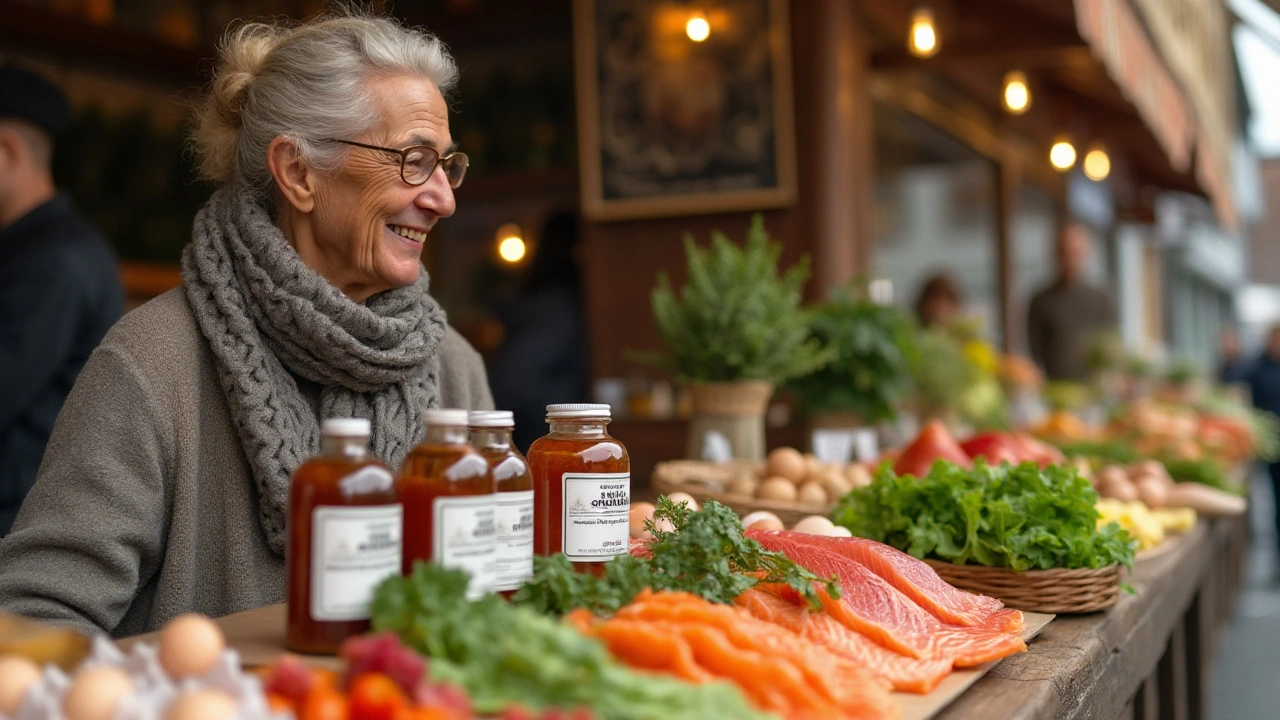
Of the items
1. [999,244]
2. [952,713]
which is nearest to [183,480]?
[952,713]

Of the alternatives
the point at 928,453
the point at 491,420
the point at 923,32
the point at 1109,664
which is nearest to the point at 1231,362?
the point at 923,32

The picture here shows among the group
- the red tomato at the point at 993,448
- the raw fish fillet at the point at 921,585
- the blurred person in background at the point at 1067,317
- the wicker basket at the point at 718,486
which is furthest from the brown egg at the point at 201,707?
the blurred person in background at the point at 1067,317

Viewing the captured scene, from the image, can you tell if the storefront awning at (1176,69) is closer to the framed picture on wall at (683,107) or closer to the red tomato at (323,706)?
the framed picture on wall at (683,107)

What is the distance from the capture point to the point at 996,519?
75.9 inches

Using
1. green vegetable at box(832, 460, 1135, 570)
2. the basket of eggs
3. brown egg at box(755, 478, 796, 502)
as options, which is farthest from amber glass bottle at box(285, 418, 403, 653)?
brown egg at box(755, 478, 796, 502)

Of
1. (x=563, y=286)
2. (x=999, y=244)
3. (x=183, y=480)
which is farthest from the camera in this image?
(x=999, y=244)

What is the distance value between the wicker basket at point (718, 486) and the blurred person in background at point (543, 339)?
1.81m

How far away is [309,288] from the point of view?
1.80 metres

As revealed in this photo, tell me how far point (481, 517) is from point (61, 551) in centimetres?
75

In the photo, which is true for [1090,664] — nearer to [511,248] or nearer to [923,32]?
[923,32]

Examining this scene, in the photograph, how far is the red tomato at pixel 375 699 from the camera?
2.97 feet

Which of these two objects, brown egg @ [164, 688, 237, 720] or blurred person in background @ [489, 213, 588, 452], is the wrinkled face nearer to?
brown egg @ [164, 688, 237, 720]

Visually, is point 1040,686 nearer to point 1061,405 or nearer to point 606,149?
point 606,149

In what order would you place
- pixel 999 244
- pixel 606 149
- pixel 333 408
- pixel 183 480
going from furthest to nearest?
pixel 999 244 → pixel 606 149 → pixel 333 408 → pixel 183 480
